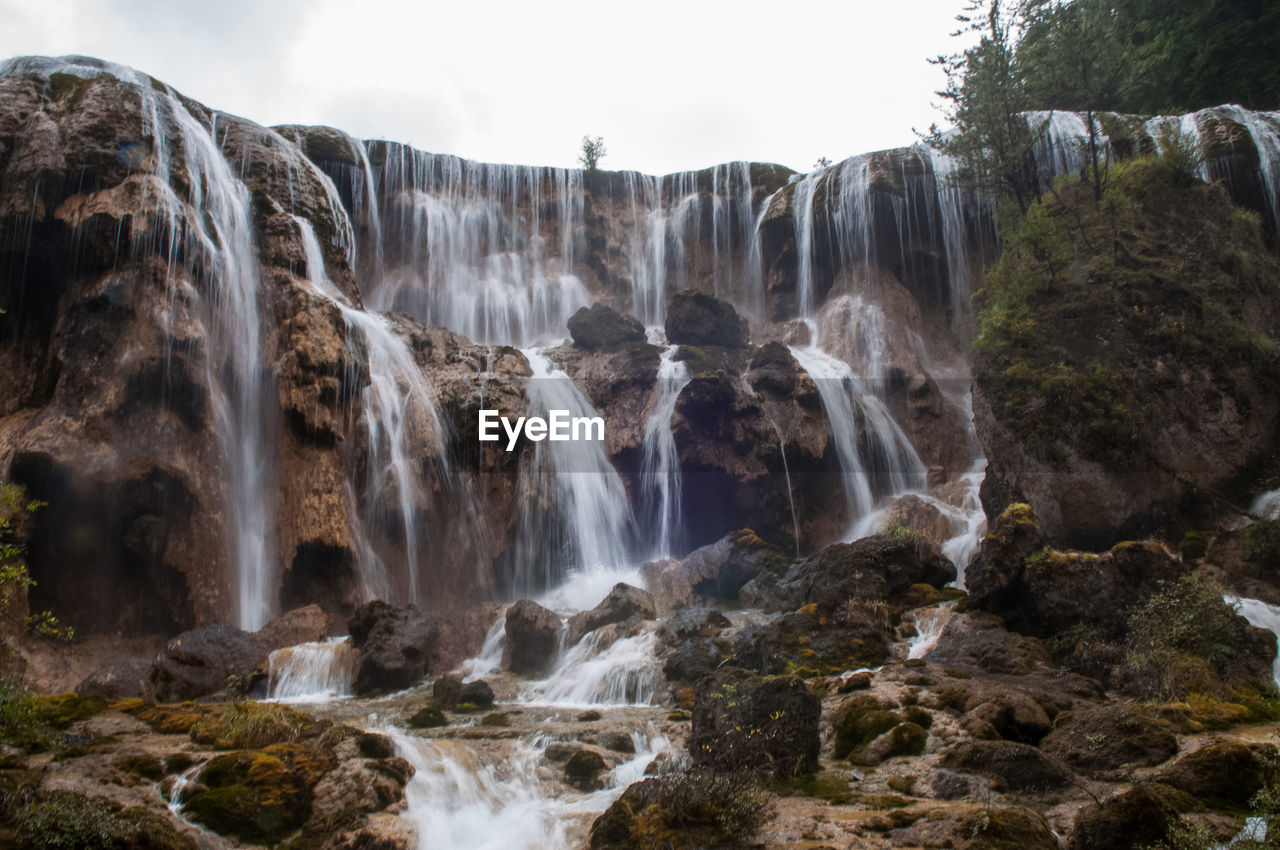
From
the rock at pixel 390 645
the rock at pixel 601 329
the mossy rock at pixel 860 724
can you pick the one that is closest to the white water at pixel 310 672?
the rock at pixel 390 645

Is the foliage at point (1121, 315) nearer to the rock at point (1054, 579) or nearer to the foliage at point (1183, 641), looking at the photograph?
the rock at point (1054, 579)

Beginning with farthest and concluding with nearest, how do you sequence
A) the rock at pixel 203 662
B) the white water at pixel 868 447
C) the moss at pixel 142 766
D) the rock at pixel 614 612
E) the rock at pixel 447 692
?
the white water at pixel 868 447, the rock at pixel 614 612, the rock at pixel 447 692, the rock at pixel 203 662, the moss at pixel 142 766

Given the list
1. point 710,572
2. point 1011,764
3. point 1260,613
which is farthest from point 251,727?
point 1260,613

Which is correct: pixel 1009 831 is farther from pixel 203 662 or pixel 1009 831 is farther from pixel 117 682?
pixel 117 682

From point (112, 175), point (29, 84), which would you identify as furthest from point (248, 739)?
point (29, 84)

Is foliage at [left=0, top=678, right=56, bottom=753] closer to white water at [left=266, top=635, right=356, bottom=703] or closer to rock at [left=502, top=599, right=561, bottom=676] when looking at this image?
white water at [left=266, top=635, right=356, bottom=703]

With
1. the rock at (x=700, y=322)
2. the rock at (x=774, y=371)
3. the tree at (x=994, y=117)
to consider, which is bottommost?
the rock at (x=774, y=371)

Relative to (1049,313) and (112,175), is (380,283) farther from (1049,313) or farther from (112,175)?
(1049,313)
